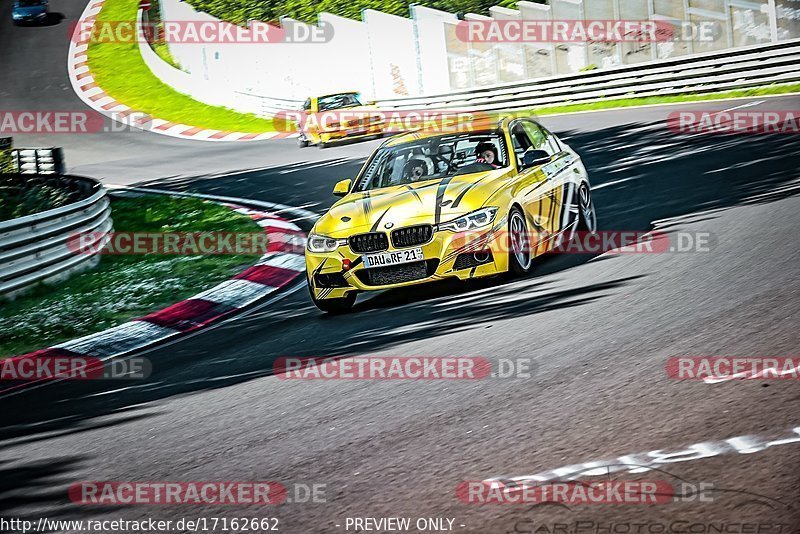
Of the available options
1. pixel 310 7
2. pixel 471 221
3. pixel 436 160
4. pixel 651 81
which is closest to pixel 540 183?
pixel 436 160

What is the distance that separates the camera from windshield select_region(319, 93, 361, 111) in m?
Result: 26.7

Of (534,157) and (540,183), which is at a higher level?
(534,157)

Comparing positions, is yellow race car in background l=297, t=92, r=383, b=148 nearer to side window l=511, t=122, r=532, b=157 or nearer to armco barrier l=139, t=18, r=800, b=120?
armco barrier l=139, t=18, r=800, b=120

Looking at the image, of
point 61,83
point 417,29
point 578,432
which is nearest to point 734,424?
point 578,432

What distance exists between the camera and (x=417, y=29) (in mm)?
32812

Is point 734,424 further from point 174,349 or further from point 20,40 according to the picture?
point 20,40

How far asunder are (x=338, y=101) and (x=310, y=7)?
12478 millimetres

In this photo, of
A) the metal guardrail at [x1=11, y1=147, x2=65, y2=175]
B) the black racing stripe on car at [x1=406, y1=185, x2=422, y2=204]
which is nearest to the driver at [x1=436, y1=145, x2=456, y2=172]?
the black racing stripe on car at [x1=406, y1=185, x2=422, y2=204]

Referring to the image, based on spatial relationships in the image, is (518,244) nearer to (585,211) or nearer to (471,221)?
(471,221)

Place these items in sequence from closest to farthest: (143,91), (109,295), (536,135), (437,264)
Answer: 1. (437,264)
2. (536,135)
3. (109,295)
4. (143,91)

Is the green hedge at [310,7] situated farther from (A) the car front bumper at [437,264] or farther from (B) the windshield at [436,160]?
(A) the car front bumper at [437,264]

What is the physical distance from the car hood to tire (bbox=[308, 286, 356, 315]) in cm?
54

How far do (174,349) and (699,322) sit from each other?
439 cm

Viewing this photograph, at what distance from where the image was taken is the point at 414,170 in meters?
9.91
